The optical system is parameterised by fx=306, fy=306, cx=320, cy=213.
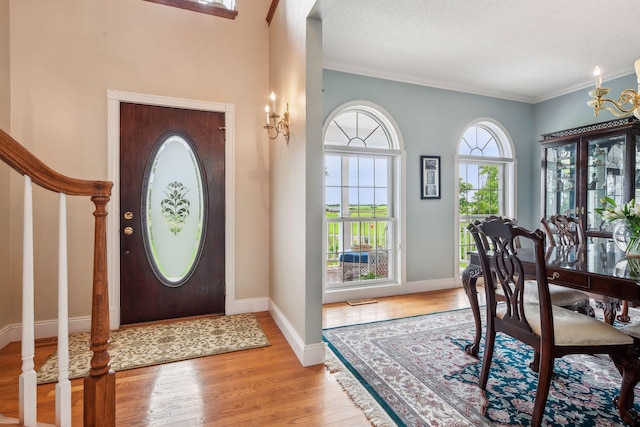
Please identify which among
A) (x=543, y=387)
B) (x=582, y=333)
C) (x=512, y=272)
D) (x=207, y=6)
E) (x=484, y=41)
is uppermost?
(x=207, y=6)

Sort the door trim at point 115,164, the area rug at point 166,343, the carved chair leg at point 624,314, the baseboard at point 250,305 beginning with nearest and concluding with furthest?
the area rug at point 166,343 < the door trim at point 115,164 < the carved chair leg at point 624,314 < the baseboard at point 250,305

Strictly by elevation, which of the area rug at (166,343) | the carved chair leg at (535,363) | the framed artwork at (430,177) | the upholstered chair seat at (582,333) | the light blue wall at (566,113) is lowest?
the area rug at (166,343)

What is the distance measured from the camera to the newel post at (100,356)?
3.96 feet

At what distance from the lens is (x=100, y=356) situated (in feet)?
4.02

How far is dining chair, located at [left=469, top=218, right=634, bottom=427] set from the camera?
5.08 ft

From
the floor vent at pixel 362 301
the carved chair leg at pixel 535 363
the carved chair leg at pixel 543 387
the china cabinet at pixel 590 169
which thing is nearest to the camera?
the carved chair leg at pixel 543 387

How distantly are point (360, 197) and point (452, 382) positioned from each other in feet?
7.89

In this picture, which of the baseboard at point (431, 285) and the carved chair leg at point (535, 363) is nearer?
the carved chair leg at point (535, 363)

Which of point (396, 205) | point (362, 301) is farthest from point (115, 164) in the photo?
point (396, 205)

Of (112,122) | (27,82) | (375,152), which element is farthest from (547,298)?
(27,82)

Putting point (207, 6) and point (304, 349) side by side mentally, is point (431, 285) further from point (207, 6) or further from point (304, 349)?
point (207, 6)

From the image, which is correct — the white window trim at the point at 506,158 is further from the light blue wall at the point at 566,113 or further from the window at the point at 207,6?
the window at the point at 207,6

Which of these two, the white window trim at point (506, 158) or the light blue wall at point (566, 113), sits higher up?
the light blue wall at point (566, 113)

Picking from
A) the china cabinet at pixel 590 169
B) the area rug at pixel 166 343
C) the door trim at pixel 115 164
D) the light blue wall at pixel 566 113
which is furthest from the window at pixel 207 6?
the light blue wall at pixel 566 113
